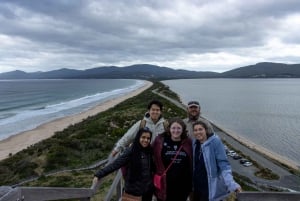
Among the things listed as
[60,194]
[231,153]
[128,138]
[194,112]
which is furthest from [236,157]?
[60,194]

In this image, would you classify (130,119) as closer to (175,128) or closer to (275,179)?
(275,179)

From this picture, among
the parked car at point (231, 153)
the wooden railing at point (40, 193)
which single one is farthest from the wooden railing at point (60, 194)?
the parked car at point (231, 153)

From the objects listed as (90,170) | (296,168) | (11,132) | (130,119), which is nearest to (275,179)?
(296,168)

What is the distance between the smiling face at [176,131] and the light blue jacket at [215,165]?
296 mm

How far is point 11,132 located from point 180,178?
40.0 meters

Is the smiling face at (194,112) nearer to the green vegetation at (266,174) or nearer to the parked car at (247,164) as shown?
the green vegetation at (266,174)

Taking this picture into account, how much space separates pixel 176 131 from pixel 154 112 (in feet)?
2.31

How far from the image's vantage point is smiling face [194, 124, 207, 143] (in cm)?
423

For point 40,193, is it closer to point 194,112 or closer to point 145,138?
point 145,138

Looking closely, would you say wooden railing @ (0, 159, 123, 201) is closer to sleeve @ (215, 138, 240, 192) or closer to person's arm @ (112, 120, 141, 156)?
person's arm @ (112, 120, 141, 156)

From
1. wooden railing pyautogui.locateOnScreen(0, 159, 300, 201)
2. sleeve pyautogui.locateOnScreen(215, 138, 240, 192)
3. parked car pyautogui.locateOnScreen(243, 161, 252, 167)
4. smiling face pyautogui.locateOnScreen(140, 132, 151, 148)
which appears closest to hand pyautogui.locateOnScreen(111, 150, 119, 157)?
smiling face pyautogui.locateOnScreen(140, 132, 151, 148)

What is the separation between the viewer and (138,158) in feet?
14.5

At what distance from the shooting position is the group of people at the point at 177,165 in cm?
417

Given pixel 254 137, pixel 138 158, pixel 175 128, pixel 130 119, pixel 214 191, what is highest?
pixel 175 128
